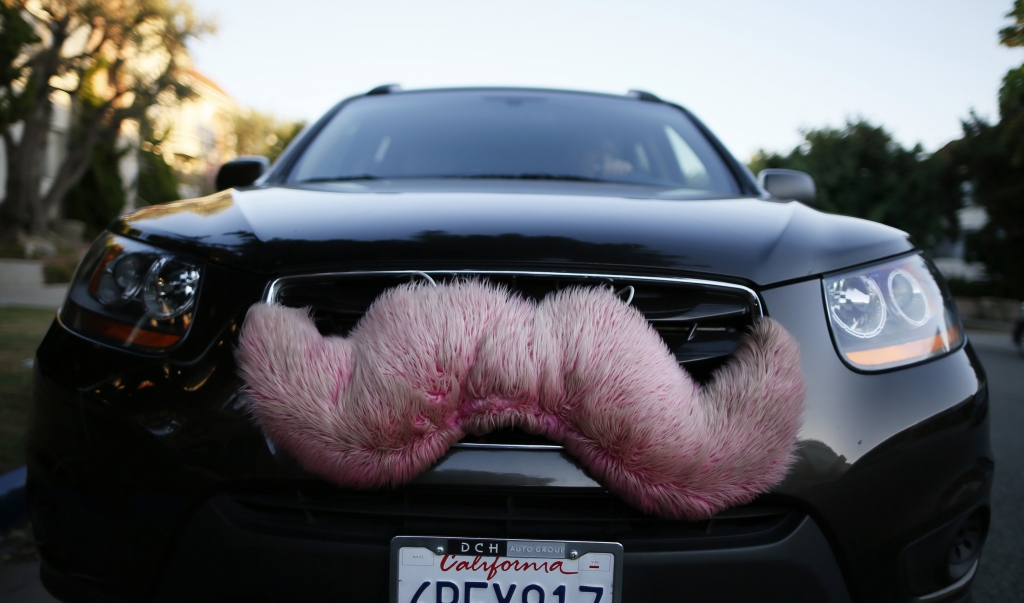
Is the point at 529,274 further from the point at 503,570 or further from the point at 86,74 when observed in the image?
A: the point at 86,74

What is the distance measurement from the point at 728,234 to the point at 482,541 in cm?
74

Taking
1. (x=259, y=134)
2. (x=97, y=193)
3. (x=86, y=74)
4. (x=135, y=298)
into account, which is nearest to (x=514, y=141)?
(x=135, y=298)

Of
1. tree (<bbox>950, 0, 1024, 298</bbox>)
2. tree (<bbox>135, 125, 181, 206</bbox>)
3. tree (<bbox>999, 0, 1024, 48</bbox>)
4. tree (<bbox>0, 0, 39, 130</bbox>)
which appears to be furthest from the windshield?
tree (<bbox>135, 125, 181, 206</bbox>)

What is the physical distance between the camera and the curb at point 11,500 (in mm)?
2676

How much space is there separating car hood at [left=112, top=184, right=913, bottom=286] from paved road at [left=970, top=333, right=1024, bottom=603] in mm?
1218

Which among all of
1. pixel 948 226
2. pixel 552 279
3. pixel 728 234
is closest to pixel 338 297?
pixel 552 279

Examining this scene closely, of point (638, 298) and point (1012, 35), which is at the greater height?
point (1012, 35)

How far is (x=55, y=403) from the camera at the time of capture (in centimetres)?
146

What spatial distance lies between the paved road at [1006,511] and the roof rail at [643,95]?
1.89 meters

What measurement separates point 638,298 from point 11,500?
7.71 ft

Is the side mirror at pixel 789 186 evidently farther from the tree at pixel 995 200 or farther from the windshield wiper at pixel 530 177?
the tree at pixel 995 200

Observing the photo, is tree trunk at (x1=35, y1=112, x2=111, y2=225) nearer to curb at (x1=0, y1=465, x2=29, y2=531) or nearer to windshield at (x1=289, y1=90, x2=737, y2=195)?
curb at (x1=0, y1=465, x2=29, y2=531)

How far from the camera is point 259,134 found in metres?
49.9

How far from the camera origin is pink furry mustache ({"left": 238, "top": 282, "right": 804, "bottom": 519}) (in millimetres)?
1245
